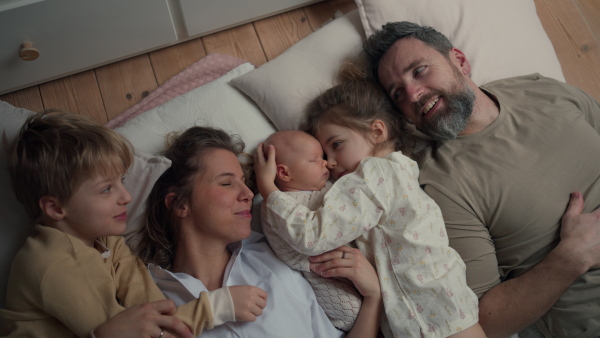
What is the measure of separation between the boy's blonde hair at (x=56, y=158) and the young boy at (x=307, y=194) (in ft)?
1.54

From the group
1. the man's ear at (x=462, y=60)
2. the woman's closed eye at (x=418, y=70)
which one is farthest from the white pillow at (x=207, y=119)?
the man's ear at (x=462, y=60)

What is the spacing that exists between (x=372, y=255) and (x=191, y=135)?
0.66 meters

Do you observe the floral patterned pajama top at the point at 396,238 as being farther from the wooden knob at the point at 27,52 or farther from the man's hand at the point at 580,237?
the wooden knob at the point at 27,52

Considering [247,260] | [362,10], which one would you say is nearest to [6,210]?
[247,260]

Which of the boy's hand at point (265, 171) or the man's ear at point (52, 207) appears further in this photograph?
the boy's hand at point (265, 171)

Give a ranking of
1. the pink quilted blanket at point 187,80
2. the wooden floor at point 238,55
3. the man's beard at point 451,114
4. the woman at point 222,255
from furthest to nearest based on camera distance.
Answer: the wooden floor at point 238,55
the pink quilted blanket at point 187,80
the man's beard at point 451,114
the woman at point 222,255

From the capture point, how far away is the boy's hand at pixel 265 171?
143 cm

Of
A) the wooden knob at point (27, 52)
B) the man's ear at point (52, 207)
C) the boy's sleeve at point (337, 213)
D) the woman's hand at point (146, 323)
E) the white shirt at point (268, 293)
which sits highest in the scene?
the wooden knob at point (27, 52)

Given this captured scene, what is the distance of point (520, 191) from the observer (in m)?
1.50

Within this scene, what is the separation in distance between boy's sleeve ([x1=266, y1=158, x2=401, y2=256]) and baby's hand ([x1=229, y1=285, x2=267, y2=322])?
0.16m

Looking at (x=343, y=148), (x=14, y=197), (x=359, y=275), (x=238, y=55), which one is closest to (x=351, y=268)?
(x=359, y=275)

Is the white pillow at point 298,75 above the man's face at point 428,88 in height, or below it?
above

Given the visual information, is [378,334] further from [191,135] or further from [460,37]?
[460,37]

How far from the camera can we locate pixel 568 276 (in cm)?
140
